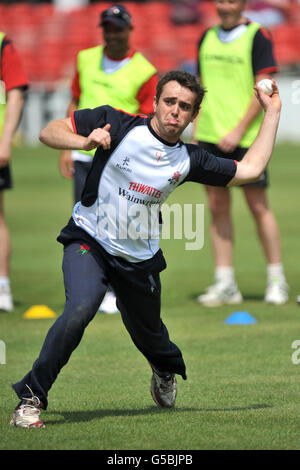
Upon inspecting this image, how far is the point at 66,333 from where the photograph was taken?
4648mm

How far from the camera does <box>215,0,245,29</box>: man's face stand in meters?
8.20

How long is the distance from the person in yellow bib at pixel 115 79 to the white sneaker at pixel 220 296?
5.00ft

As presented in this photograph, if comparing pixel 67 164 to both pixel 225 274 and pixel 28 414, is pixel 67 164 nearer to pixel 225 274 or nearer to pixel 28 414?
pixel 225 274

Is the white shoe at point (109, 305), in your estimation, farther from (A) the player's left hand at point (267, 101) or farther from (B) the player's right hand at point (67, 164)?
(A) the player's left hand at point (267, 101)

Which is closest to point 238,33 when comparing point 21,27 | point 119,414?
point 119,414

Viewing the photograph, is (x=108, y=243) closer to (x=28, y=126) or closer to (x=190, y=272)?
(x=190, y=272)

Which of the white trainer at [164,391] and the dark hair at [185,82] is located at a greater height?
the dark hair at [185,82]

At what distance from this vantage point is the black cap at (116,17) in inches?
303

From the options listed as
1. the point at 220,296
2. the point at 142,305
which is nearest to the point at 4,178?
the point at 220,296

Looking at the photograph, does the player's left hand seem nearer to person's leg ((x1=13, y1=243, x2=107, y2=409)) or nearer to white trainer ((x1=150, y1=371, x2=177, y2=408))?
person's leg ((x1=13, y1=243, x2=107, y2=409))

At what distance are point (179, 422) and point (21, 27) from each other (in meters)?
30.1

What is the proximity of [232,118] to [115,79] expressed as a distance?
1.21 m

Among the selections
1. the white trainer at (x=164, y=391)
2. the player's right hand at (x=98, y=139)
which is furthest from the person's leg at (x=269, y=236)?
the player's right hand at (x=98, y=139)
